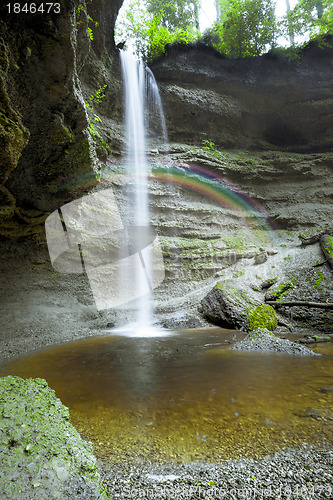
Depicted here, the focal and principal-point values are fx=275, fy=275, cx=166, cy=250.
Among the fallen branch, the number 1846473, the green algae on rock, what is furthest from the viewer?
the fallen branch

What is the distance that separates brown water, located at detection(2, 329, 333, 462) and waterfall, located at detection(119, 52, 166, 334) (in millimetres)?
5861

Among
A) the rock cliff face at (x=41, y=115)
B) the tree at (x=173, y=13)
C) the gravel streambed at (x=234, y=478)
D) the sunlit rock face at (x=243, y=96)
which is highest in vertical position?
the tree at (x=173, y=13)

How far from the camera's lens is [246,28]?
17.4 metres

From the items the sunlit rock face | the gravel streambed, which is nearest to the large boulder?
the gravel streambed

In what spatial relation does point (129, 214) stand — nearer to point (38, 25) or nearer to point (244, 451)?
point (38, 25)

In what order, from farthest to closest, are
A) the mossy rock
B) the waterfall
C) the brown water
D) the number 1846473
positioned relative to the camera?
the waterfall → the mossy rock → the number 1846473 → the brown water

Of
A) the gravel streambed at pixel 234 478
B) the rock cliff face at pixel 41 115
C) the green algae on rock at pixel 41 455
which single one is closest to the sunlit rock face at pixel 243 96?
the rock cliff face at pixel 41 115

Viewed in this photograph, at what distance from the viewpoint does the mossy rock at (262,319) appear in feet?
22.8

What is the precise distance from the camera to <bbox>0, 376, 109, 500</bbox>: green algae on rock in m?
1.23

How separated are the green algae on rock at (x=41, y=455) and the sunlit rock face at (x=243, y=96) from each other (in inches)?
684

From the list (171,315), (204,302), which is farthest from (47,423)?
(171,315)

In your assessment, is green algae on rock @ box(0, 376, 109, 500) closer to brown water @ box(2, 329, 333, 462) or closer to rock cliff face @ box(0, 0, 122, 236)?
brown water @ box(2, 329, 333, 462)

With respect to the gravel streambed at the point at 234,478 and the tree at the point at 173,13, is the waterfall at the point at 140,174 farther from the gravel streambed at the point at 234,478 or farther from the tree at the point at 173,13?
the gravel streambed at the point at 234,478

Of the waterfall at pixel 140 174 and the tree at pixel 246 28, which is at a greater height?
the tree at pixel 246 28
